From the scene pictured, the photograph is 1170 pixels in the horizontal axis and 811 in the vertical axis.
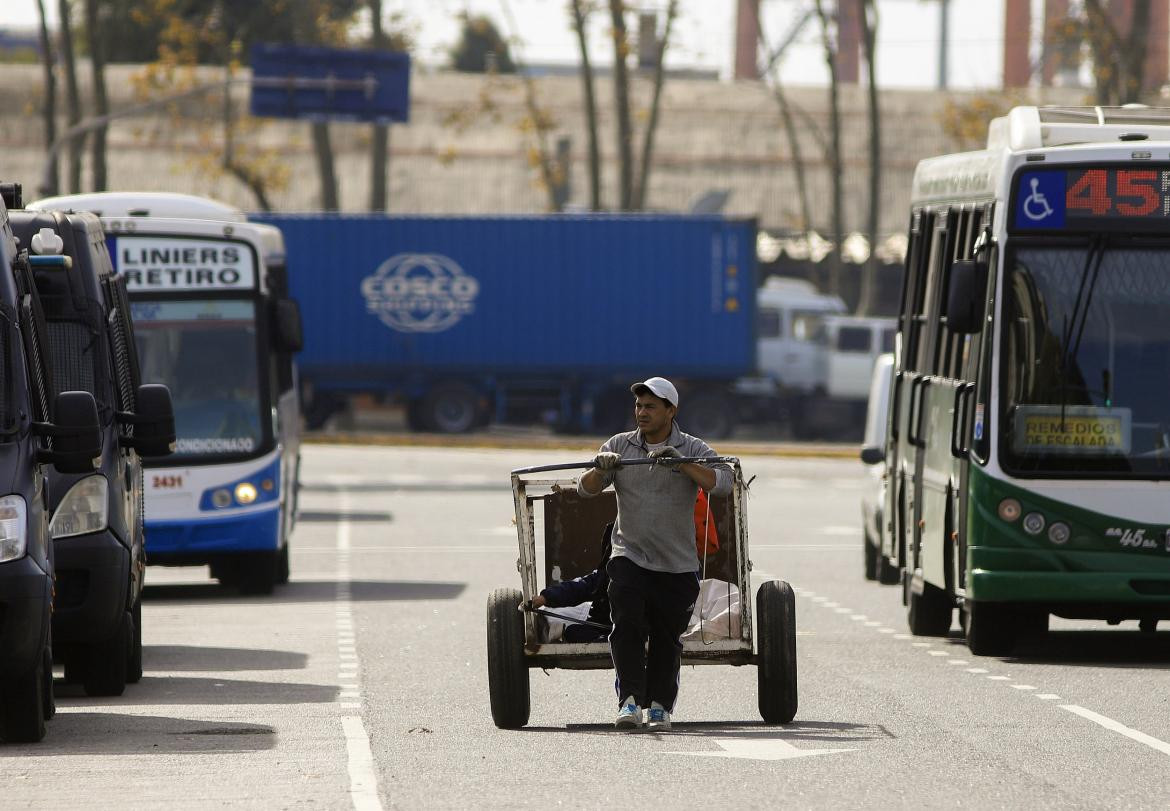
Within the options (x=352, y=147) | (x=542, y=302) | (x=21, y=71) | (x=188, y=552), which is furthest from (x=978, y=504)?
(x=21, y=71)

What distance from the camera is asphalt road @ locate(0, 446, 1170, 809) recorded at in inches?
367

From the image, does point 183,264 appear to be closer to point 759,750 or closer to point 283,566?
point 283,566

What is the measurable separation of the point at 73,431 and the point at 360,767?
1898mm

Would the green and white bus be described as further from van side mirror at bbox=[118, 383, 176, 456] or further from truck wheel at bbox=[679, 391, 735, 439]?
truck wheel at bbox=[679, 391, 735, 439]

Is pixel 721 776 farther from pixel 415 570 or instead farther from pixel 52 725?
pixel 415 570

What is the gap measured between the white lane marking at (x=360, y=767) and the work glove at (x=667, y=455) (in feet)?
5.22

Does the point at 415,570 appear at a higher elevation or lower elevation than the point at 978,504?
lower

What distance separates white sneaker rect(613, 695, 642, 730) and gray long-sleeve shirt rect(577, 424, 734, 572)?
62 cm

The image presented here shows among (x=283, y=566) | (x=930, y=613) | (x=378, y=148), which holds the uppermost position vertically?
(x=378, y=148)

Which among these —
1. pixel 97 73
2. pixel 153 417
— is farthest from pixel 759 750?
pixel 97 73

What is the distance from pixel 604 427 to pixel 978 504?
33.9 meters

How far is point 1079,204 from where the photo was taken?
1467 cm

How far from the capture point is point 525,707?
11.2 meters

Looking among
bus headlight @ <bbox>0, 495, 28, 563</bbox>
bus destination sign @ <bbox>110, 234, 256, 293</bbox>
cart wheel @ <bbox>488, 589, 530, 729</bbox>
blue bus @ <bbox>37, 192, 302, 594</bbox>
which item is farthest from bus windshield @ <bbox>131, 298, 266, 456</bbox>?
bus headlight @ <bbox>0, 495, 28, 563</bbox>
